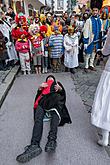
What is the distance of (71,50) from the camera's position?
596cm

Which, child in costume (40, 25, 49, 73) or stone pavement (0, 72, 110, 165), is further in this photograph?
child in costume (40, 25, 49, 73)

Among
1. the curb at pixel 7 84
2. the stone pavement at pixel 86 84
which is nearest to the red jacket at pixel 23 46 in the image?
the curb at pixel 7 84

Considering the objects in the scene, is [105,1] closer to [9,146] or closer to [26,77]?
[26,77]

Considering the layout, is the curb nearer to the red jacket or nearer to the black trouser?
the red jacket

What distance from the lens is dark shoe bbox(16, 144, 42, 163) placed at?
2400 millimetres

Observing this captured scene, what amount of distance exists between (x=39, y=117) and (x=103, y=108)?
37.0 inches

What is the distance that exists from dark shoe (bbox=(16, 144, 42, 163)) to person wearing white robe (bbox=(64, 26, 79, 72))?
3.88 m

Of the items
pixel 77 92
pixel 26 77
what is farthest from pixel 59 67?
pixel 77 92

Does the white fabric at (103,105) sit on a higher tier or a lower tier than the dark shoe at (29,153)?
higher

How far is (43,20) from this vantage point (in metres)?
7.08

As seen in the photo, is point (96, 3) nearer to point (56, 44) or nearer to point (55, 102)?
point (56, 44)

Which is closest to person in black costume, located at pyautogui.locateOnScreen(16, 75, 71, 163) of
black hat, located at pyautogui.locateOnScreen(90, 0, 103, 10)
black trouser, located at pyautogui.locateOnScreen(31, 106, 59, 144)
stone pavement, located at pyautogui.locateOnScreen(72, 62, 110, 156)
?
black trouser, located at pyautogui.locateOnScreen(31, 106, 59, 144)

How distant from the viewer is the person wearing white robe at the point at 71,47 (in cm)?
584

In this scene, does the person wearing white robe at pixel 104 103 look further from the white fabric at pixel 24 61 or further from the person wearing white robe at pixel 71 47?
the white fabric at pixel 24 61
